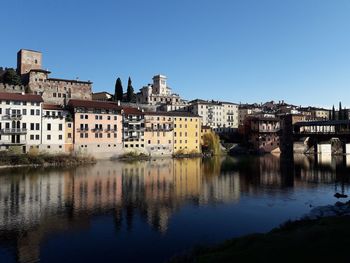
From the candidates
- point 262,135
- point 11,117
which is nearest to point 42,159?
point 11,117

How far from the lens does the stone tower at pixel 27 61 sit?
96.2 m

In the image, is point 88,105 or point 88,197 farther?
point 88,105

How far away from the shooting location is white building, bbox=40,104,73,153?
71.1 metres

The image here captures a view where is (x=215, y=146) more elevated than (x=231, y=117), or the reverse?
(x=231, y=117)

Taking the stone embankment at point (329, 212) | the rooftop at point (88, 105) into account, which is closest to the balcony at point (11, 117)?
the rooftop at point (88, 105)

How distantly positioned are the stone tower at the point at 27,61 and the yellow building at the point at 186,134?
147 feet

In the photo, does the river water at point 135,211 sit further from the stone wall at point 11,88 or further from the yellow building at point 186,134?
the yellow building at point 186,134

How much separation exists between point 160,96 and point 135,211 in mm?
111864

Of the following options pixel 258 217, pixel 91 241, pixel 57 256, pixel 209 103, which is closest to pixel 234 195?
pixel 258 217

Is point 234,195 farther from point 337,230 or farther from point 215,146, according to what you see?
point 215,146

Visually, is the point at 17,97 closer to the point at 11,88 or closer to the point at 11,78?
the point at 11,88

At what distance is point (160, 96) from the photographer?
13888 centimetres

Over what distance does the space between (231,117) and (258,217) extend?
375 ft

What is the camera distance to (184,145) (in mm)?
97500
